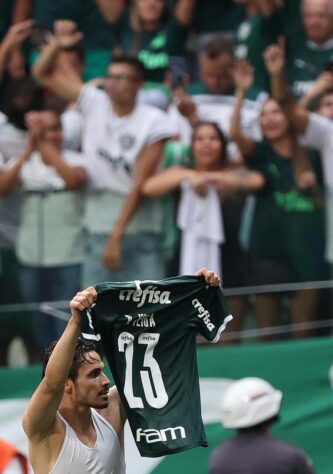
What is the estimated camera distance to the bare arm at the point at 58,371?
3.70m

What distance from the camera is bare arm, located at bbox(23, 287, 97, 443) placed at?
3.70 metres

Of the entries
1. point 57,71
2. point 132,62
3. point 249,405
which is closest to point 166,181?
point 132,62

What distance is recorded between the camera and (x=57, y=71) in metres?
8.09

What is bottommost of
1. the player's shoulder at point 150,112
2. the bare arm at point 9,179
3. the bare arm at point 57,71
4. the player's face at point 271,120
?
the bare arm at point 9,179

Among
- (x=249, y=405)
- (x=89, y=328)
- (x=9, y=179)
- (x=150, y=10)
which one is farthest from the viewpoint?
(x=150, y=10)

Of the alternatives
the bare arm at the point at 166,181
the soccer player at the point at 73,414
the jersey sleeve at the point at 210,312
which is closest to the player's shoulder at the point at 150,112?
the bare arm at the point at 166,181

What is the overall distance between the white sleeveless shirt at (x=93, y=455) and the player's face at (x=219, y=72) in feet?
14.6

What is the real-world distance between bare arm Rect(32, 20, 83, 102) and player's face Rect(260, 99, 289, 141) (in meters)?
1.26

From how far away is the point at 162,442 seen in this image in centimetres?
410

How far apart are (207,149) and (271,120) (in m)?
0.52

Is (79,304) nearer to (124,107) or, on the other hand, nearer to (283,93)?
(124,107)

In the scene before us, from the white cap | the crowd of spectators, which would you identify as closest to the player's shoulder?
the crowd of spectators

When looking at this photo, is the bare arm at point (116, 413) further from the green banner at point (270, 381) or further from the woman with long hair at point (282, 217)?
the woman with long hair at point (282, 217)

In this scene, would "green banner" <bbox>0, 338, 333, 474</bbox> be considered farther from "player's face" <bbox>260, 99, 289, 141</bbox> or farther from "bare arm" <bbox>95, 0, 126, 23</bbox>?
"bare arm" <bbox>95, 0, 126, 23</bbox>
